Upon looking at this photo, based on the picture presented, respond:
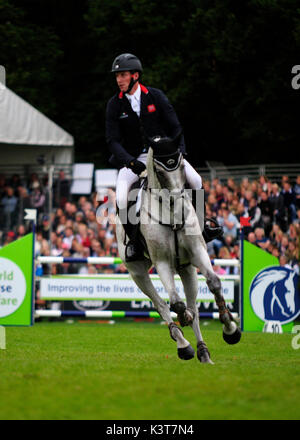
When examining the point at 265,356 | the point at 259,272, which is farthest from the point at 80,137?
the point at 265,356

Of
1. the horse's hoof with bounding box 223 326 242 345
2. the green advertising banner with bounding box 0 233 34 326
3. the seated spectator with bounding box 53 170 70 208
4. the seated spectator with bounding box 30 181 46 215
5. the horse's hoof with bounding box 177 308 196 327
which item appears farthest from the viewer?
the seated spectator with bounding box 53 170 70 208

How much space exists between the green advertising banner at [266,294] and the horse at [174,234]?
503 cm

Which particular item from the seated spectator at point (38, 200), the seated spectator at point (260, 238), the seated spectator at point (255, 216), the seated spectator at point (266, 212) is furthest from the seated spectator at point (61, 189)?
the seated spectator at point (260, 238)

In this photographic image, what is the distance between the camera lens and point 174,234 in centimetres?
882

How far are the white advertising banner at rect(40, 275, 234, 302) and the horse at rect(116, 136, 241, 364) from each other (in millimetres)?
6049

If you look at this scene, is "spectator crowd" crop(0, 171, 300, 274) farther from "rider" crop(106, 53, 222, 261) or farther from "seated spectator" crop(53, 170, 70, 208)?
"rider" crop(106, 53, 222, 261)

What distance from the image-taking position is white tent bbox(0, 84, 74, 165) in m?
24.1

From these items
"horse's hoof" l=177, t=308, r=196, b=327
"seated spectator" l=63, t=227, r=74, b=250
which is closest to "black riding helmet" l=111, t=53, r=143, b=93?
"horse's hoof" l=177, t=308, r=196, b=327

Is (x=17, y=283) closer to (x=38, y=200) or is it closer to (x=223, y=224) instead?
(x=223, y=224)

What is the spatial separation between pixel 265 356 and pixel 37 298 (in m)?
7.34

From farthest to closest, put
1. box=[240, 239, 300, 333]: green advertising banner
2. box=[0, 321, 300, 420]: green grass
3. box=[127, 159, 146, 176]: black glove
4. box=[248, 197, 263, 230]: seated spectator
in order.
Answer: box=[248, 197, 263, 230]: seated spectator, box=[240, 239, 300, 333]: green advertising banner, box=[127, 159, 146, 176]: black glove, box=[0, 321, 300, 420]: green grass

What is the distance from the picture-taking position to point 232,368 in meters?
8.17

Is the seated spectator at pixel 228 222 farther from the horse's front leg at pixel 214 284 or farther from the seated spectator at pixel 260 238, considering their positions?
the horse's front leg at pixel 214 284

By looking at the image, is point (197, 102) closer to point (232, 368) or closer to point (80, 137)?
point (80, 137)
